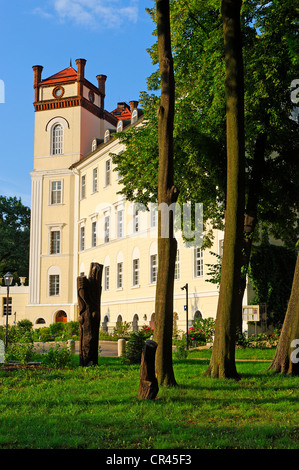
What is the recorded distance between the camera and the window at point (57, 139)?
50.4 meters

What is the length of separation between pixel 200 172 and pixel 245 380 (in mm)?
9708

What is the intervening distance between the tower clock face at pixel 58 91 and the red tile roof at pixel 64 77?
1.97ft

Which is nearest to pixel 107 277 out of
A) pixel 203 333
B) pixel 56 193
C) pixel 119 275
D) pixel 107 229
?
pixel 119 275

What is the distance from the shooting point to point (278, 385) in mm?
11094

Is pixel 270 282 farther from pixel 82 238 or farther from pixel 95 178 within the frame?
pixel 82 238

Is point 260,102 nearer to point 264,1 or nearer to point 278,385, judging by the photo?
point 264,1

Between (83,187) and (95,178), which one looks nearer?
(95,178)

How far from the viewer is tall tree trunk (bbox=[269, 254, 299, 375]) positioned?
39.8 feet

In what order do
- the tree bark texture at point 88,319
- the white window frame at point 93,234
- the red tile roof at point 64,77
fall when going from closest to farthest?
the tree bark texture at point 88,319
the white window frame at point 93,234
the red tile roof at point 64,77

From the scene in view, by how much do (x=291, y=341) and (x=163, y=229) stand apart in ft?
11.9

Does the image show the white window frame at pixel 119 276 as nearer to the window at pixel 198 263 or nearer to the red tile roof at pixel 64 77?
the window at pixel 198 263

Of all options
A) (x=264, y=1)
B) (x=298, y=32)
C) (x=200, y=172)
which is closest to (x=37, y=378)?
(x=200, y=172)

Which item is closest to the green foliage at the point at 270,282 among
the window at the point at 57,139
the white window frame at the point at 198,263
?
the white window frame at the point at 198,263

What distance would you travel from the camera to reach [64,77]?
50281 millimetres
